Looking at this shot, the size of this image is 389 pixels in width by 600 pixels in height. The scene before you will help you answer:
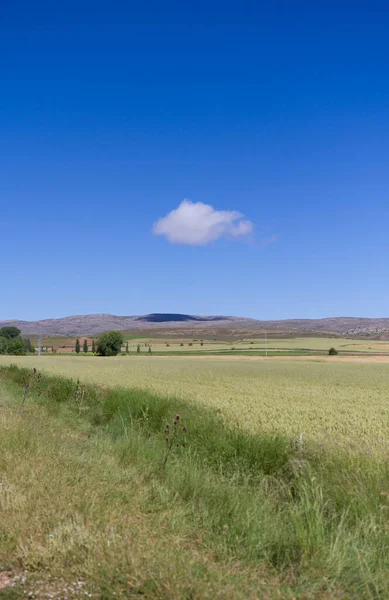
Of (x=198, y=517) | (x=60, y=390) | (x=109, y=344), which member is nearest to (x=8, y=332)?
(x=109, y=344)

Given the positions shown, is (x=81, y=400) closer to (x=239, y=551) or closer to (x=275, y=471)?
(x=275, y=471)

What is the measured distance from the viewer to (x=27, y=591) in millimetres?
4102

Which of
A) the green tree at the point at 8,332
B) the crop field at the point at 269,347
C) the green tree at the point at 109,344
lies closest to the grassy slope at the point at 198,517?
the crop field at the point at 269,347

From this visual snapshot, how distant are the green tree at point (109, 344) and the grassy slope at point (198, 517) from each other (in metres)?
105

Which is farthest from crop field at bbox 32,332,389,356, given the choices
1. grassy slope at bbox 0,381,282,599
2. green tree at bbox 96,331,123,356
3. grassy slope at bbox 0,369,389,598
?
grassy slope at bbox 0,381,282,599

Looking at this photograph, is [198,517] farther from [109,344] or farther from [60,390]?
[109,344]

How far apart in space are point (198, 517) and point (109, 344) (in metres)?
109

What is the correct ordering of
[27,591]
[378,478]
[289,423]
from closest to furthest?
[27,591], [378,478], [289,423]

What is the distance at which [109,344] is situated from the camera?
113 metres

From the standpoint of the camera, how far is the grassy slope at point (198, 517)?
418 cm

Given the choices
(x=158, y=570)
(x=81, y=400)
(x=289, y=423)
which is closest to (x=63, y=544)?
(x=158, y=570)

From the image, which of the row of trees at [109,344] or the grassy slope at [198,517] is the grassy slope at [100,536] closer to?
the grassy slope at [198,517]

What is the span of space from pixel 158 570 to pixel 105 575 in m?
0.43

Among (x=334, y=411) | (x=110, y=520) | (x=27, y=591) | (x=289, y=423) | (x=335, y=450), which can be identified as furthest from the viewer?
(x=334, y=411)
